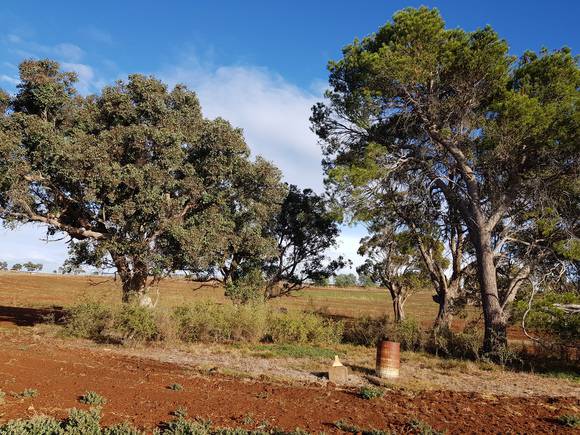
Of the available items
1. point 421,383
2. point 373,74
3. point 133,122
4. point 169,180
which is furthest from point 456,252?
point 133,122

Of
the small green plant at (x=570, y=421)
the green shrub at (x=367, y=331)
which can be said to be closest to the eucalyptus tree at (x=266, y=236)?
Answer: the green shrub at (x=367, y=331)

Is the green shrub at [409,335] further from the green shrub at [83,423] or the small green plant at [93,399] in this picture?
the green shrub at [83,423]

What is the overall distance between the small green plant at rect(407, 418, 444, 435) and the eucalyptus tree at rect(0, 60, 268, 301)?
11.4 meters

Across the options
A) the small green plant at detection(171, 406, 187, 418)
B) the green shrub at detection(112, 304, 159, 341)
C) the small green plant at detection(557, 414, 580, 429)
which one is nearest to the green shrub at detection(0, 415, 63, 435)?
the small green plant at detection(171, 406, 187, 418)

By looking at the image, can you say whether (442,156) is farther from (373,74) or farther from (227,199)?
(227,199)

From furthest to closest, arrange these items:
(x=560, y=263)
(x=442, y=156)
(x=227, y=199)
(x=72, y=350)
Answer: (x=227, y=199) → (x=442, y=156) → (x=560, y=263) → (x=72, y=350)

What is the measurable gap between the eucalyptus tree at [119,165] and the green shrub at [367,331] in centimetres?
723

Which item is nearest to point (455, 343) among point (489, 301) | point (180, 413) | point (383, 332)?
point (489, 301)

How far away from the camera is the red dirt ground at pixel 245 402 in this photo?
6.41 metres

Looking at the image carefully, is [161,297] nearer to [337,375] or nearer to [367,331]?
[367,331]

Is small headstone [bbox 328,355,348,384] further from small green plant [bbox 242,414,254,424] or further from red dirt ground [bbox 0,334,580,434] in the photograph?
small green plant [bbox 242,414,254,424]

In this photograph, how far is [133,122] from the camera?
56.7 feet

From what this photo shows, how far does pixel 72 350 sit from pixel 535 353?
14.5 metres

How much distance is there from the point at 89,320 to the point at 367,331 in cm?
1034
